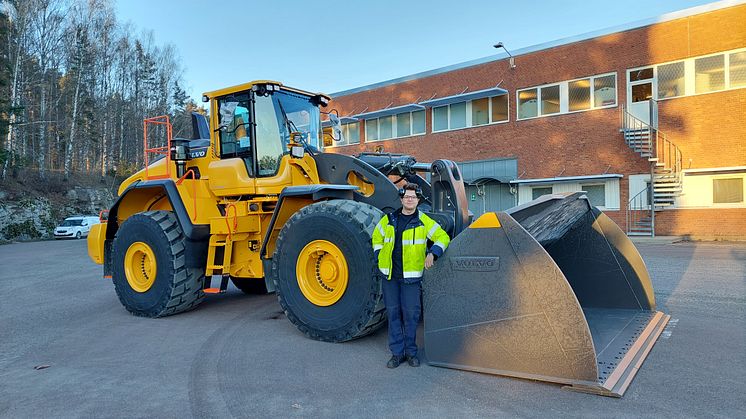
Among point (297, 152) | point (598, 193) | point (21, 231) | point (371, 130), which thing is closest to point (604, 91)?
point (598, 193)

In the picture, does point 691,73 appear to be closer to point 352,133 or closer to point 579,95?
point 579,95

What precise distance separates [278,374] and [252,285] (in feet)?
15.0

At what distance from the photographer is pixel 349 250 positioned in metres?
5.25

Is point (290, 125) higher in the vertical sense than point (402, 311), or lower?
higher

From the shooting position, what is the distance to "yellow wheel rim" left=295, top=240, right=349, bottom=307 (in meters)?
5.35

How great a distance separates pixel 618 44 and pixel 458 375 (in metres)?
20.0

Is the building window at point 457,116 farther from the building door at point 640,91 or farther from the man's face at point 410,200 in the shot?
the man's face at point 410,200

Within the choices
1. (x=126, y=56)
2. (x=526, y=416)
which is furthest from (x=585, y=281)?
(x=126, y=56)

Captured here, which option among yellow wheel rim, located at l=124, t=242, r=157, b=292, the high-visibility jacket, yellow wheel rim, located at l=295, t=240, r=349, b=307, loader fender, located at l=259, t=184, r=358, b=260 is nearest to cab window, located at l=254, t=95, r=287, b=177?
loader fender, located at l=259, t=184, r=358, b=260

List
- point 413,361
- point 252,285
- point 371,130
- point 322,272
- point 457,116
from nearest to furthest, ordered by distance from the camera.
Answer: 1. point 413,361
2. point 322,272
3. point 252,285
4. point 457,116
5. point 371,130

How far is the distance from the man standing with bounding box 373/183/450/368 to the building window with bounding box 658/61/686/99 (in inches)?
724

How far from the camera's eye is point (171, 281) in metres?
6.91

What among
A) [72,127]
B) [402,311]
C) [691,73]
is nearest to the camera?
[402,311]

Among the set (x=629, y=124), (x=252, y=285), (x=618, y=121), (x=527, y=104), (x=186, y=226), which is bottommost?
(x=252, y=285)
